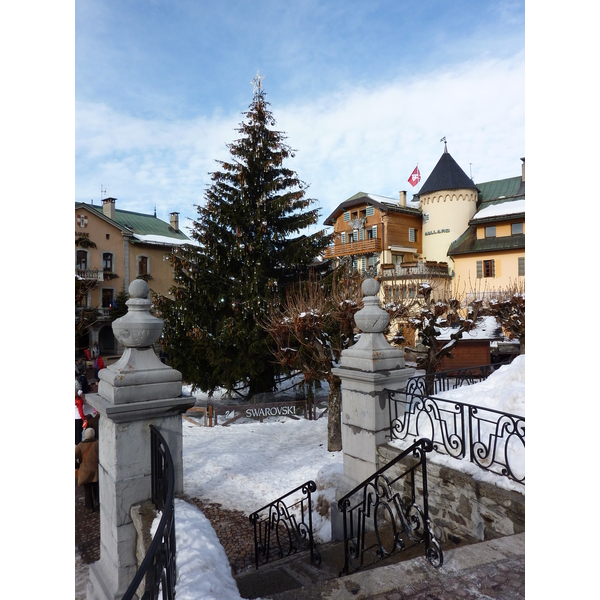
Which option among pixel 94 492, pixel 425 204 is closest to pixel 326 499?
pixel 94 492

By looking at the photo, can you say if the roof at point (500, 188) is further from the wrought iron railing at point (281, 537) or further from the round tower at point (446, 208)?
the wrought iron railing at point (281, 537)

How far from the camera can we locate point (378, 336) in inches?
237

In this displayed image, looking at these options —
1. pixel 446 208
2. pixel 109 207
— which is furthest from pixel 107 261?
pixel 446 208

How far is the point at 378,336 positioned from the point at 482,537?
266 centimetres

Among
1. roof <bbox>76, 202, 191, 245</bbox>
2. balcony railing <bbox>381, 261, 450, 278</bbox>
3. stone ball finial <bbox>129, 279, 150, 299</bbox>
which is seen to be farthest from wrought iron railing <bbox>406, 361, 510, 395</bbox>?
roof <bbox>76, 202, 191, 245</bbox>

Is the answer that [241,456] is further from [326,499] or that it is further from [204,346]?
[204,346]

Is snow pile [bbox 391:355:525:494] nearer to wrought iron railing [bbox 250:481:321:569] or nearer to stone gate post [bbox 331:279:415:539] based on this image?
stone gate post [bbox 331:279:415:539]

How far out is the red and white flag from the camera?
32.9 m

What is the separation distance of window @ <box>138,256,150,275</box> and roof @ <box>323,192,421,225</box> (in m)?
14.9

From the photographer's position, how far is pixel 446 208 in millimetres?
29781

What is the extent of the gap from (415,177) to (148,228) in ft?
71.8

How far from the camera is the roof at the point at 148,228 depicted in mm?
32453

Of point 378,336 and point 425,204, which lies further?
point 425,204

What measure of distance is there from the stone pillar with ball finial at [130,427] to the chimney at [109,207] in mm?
31264
